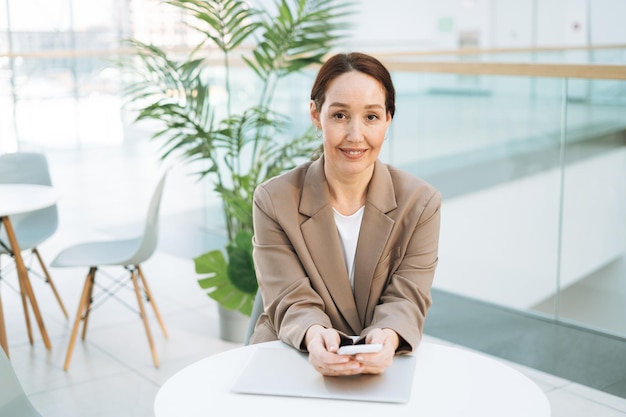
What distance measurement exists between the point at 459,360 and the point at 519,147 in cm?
312

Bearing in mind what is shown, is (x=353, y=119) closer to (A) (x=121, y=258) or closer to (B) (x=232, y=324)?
(A) (x=121, y=258)

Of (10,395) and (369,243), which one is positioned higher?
(369,243)

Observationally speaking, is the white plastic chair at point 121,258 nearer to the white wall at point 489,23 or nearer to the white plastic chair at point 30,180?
the white plastic chair at point 30,180

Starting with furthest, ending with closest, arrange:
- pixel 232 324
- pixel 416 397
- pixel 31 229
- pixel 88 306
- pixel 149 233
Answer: pixel 31 229, pixel 232 324, pixel 88 306, pixel 149 233, pixel 416 397

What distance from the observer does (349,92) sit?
206 centimetres

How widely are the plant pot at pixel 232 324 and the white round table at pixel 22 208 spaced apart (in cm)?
86

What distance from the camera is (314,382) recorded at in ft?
5.62

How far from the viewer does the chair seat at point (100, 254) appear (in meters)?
3.86

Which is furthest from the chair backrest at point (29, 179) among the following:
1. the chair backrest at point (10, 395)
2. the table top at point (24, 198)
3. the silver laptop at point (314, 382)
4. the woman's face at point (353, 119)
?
the silver laptop at point (314, 382)

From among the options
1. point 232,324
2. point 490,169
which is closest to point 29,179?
point 232,324

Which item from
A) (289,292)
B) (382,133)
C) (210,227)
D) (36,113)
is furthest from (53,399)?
(36,113)

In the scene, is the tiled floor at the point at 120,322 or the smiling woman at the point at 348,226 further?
the tiled floor at the point at 120,322

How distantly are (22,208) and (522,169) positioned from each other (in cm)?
265

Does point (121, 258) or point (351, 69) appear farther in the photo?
point (121, 258)
